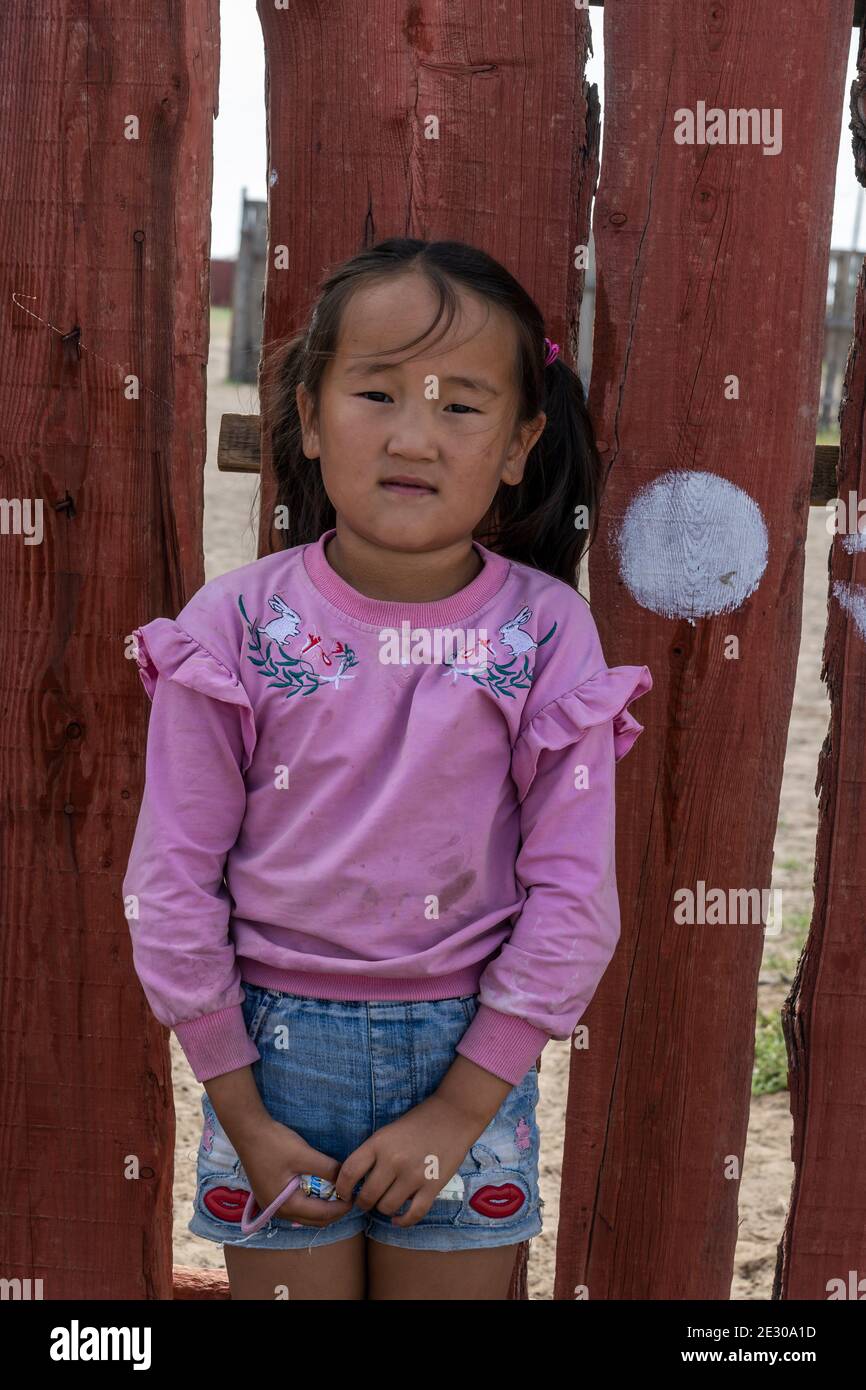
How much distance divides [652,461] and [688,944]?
757 millimetres

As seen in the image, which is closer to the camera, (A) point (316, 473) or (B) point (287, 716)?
(B) point (287, 716)

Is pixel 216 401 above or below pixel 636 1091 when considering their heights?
above

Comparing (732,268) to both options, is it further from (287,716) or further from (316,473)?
(287,716)

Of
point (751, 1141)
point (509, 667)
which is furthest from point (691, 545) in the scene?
point (751, 1141)

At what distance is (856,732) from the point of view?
2180 millimetres

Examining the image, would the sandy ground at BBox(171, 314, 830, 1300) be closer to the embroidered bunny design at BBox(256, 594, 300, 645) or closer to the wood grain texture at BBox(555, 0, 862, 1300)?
the embroidered bunny design at BBox(256, 594, 300, 645)

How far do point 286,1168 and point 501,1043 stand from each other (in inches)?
11.7

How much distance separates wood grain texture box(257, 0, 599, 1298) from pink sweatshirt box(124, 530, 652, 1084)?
48 cm

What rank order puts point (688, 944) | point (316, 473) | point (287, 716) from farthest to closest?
1. point (688, 944)
2. point (316, 473)
3. point (287, 716)

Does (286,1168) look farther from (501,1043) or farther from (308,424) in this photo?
(308,424)

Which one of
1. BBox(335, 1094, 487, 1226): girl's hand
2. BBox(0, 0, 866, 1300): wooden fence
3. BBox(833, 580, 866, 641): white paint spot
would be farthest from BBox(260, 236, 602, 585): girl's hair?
BBox(335, 1094, 487, 1226): girl's hand

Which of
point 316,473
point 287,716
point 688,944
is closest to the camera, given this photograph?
point 287,716
